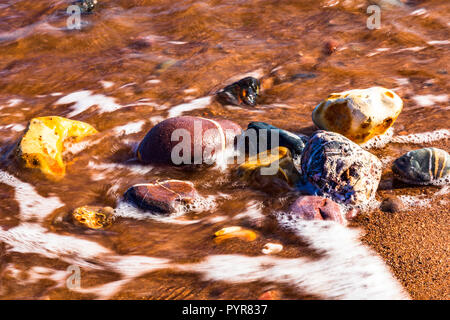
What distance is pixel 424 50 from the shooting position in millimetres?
4320

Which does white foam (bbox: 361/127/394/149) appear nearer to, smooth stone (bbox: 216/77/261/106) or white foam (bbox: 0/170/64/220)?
smooth stone (bbox: 216/77/261/106)

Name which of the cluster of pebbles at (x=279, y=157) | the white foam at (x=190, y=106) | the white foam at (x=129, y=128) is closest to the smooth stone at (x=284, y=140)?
the cluster of pebbles at (x=279, y=157)

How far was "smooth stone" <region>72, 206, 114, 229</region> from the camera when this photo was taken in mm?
2354

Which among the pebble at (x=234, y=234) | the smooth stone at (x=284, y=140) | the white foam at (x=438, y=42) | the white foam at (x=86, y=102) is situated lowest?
the pebble at (x=234, y=234)

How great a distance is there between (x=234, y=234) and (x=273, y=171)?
52cm

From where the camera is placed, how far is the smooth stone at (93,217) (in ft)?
7.72

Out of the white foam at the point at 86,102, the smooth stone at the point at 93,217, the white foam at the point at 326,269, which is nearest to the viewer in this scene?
the white foam at the point at 326,269

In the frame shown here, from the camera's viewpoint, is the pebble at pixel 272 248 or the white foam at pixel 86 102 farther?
the white foam at pixel 86 102

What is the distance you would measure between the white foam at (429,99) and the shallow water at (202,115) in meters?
0.02

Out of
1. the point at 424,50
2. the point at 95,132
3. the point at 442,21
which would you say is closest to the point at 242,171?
the point at 95,132

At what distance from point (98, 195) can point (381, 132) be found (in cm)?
192

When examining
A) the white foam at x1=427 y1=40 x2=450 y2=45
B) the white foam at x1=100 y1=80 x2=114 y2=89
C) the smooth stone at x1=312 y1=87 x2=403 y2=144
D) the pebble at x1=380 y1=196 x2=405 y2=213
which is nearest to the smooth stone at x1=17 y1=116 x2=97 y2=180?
the white foam at x1=100 y1=80 x2=114 y2=89

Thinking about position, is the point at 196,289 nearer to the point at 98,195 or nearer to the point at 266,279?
the point at 266,279

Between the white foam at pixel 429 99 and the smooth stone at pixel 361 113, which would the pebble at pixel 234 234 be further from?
the white foam at pixel 429 99
